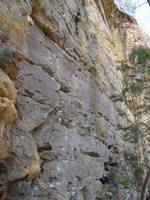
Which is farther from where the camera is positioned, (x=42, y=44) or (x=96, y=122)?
(x=96, y=122)

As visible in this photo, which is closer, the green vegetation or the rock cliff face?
the rock cliff face

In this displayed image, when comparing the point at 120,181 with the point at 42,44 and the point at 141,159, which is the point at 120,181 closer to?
the point at 141,159

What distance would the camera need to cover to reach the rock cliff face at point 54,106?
12.5 feet

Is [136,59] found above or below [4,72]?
above

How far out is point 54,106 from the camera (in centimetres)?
508

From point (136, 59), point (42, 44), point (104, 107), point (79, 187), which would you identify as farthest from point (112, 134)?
point (42, 44)

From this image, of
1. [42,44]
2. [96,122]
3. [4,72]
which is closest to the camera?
[4,72]

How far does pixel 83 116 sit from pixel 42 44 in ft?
5.34

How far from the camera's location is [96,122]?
6.82 metres

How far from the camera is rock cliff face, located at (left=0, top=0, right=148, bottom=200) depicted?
3822 mm

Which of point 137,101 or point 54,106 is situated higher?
point 137,101

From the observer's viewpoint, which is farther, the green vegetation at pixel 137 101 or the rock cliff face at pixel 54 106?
the green vegetation at pixel 137 101

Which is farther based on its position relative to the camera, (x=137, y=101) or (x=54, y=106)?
(x=137, y=101)

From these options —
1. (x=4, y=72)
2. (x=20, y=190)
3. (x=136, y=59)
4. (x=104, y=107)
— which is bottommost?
(x=20, y=190)
